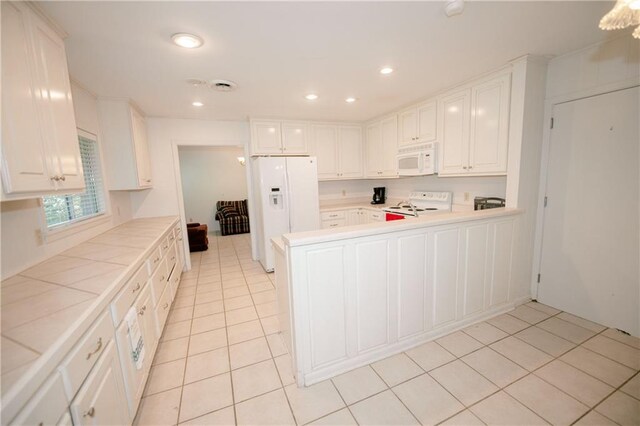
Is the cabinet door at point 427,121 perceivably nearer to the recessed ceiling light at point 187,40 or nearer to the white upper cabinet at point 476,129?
the white upper cabinet at point 476,129

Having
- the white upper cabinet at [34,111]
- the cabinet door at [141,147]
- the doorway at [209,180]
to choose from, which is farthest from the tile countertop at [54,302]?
the doorway at [209,180]

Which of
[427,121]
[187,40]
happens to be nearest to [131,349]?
[187,40]

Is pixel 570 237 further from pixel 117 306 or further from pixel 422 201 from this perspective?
pixel 117 306

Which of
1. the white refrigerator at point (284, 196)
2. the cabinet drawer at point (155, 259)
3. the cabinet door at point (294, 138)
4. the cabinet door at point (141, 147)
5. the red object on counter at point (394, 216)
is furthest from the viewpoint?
the cabinet door at point (294, 138)

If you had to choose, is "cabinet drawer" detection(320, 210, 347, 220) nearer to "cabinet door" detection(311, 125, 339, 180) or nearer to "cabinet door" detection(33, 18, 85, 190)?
"cabinet door" detection(311, 125, 339, 180)

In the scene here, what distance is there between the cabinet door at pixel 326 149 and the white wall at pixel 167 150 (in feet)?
5.01

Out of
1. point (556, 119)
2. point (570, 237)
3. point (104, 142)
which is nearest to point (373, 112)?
point (556, 119)

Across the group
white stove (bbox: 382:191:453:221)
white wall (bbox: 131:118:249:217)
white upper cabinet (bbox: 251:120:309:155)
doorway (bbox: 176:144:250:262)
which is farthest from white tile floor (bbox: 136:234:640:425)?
doorway (bbox: 176:144:250:262)

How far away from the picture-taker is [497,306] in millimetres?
2527

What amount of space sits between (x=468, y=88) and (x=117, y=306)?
3.61 m

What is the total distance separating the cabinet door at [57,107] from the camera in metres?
1.47

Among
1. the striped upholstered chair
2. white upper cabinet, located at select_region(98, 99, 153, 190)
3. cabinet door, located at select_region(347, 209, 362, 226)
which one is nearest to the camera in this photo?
white upper cabinet, located at select_region(98, 99, 153, 190)

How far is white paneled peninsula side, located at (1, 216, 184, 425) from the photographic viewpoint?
2.68 ft

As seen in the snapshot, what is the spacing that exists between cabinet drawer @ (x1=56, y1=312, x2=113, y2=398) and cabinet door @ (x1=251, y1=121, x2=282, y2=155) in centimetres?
312
